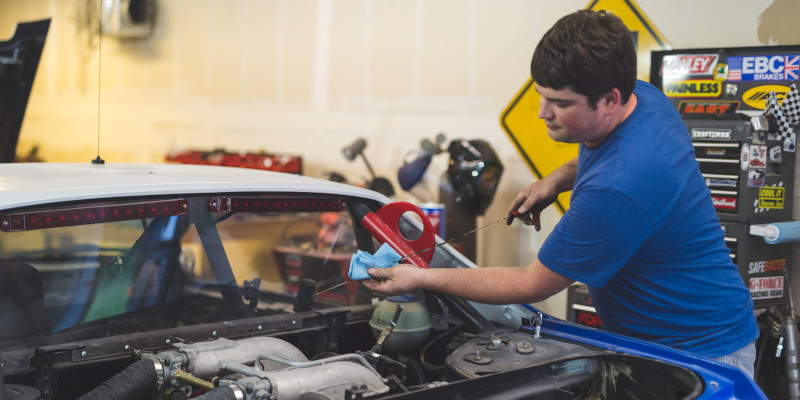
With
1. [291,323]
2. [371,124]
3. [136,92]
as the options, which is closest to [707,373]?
[291,323]

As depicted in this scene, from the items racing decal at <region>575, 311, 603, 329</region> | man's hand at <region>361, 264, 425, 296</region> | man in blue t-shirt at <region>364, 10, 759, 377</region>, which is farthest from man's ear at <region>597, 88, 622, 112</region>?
racing decal at <region>575, 311, 603, 329</region>

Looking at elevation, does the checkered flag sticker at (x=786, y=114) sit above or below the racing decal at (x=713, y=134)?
Result: above

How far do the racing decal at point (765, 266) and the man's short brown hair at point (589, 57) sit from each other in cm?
250

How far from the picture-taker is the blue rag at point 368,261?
1980 millimetres

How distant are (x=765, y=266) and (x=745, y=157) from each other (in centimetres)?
62

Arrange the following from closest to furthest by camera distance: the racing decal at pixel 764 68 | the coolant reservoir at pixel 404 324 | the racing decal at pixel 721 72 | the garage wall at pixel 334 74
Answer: the coolant reservoir at pixel 404 324 < the racing decal at pixel 764 68 < the racing decal at pixel 721 72 < the garage wall at pixel 334 74

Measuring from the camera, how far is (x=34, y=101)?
10711 mm

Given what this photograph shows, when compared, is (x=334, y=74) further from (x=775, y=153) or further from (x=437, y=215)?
(x=775, y=153)

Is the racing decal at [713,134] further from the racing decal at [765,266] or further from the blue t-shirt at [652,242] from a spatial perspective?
the blue t-shirt at [652,242]

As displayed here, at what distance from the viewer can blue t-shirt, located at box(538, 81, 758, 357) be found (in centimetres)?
185

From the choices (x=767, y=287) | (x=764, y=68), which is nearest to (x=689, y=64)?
(x=764, y=68)

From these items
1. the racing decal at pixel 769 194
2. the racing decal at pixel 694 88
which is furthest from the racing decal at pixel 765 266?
the racing decal at pixel 694 88

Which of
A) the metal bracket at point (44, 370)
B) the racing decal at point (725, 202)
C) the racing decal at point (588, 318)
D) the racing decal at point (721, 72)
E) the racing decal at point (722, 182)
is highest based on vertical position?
the racing decal at point (721, 72)

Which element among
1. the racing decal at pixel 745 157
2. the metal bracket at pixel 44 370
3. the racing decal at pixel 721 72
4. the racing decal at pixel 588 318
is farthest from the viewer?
the racing decal at pixel 588 318
